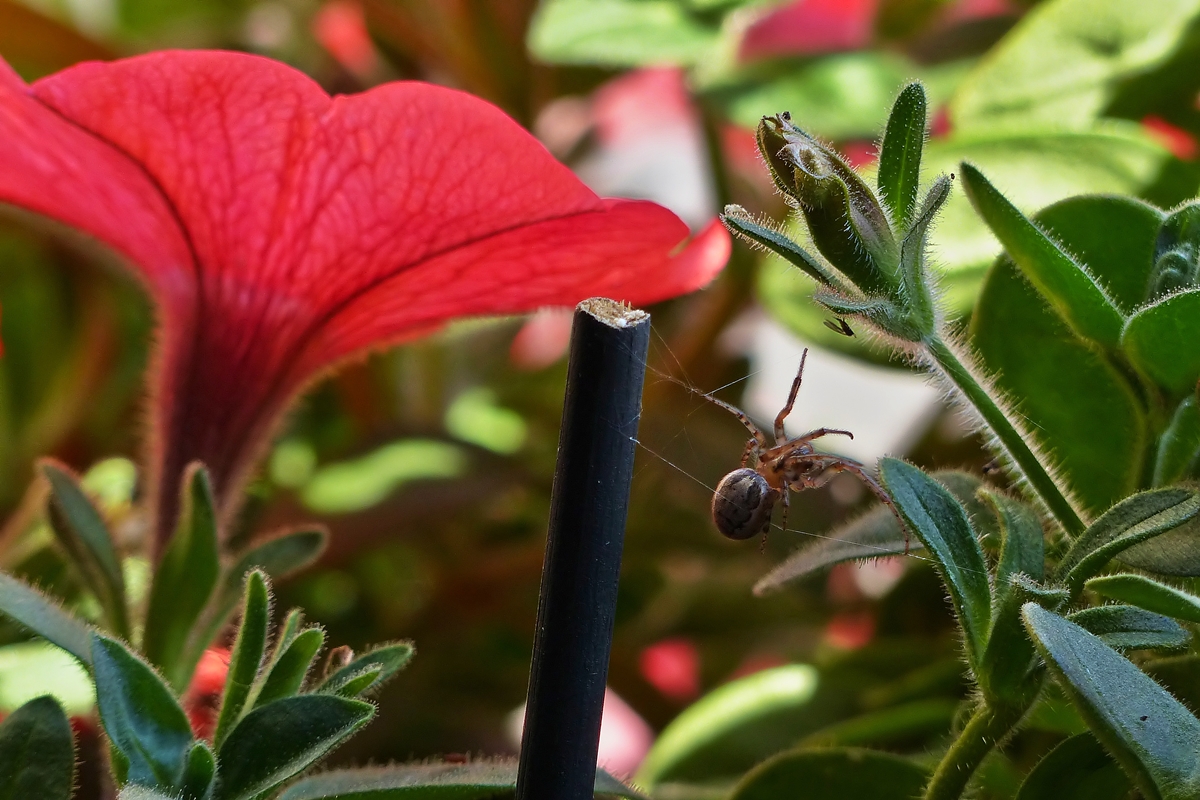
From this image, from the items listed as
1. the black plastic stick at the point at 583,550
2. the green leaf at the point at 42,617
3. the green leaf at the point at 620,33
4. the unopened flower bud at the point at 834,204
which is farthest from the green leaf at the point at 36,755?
the green leaf at the point at 620,33

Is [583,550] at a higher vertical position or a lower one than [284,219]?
lower

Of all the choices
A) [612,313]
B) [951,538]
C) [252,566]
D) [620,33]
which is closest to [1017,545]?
[951,538]

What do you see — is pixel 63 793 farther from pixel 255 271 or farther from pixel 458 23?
pixel 458 23

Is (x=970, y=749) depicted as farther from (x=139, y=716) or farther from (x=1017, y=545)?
(x=139, y=716)

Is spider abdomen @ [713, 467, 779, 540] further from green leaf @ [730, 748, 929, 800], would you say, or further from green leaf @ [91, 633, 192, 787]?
green leaf @ [91, 633, 192, 787]

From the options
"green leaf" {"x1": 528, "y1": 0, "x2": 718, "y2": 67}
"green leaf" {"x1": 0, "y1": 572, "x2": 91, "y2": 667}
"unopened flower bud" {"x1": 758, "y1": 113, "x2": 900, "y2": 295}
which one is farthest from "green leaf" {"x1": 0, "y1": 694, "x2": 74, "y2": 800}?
"green leaf" {"x1": 528, "y1": 0, "x2": 718, "y2": 67}

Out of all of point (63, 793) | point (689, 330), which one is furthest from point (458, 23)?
point (63, 793)
